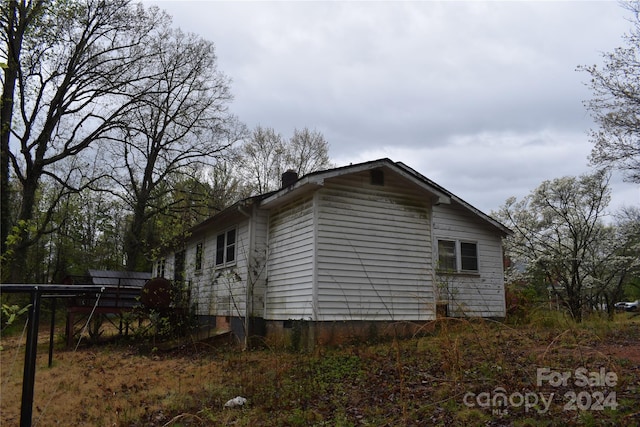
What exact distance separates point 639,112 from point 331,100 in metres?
9.76

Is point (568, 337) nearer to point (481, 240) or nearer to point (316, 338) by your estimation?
point (316, 338)

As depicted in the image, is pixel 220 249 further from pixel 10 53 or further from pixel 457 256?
pixel 10 53

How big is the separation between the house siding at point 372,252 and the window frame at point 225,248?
13.6ft

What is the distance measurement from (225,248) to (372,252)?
5521 mm

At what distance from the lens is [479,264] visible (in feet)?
51.7

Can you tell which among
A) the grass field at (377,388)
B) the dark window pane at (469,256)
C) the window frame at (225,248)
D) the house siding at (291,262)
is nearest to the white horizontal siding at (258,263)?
the house siding at (291,262)

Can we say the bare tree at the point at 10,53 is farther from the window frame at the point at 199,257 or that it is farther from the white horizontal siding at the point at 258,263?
the white horizontal siding at the point at 258,263

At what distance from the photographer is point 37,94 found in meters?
18.7

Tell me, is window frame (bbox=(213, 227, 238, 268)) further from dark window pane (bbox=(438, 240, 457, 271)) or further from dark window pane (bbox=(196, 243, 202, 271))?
dark window pane (bbox=(438, 240, 457, 271))

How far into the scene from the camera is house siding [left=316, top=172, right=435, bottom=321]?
36.8 ft

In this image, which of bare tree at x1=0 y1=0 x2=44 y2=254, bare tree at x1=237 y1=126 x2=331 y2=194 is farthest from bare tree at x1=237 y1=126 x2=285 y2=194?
bare tree at x1=0 y1=0 x2=44 y2=254

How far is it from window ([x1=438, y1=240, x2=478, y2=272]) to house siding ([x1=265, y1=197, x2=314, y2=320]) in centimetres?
530

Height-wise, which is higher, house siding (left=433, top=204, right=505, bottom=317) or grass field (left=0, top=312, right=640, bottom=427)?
house siding (left=433, top=204, right=505, bottom=317)

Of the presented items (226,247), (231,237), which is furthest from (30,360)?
(226,247)
